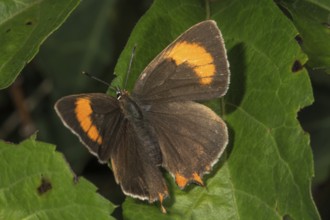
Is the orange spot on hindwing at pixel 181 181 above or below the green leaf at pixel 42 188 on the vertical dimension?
below

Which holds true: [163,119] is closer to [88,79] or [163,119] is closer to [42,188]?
[42,188]

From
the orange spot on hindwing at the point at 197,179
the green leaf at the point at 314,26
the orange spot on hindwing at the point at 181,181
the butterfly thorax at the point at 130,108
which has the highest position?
the green leaf at the point at 314,26

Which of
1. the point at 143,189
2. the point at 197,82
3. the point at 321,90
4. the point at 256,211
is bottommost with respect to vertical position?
the point at 321,90

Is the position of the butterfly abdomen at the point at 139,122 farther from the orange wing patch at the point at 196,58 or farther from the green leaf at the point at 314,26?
the green leaf at the point at 314,26

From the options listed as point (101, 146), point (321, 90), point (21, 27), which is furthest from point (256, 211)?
point (321, 90)

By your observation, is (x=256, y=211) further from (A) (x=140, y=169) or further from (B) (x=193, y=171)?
(A) (x=140, y=169)

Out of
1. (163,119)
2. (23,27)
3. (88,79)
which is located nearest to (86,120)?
(163,119)

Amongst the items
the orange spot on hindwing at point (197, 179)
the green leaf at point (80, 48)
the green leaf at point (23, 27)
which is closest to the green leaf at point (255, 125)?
the orange spot on hindwing at point (197, 179)
